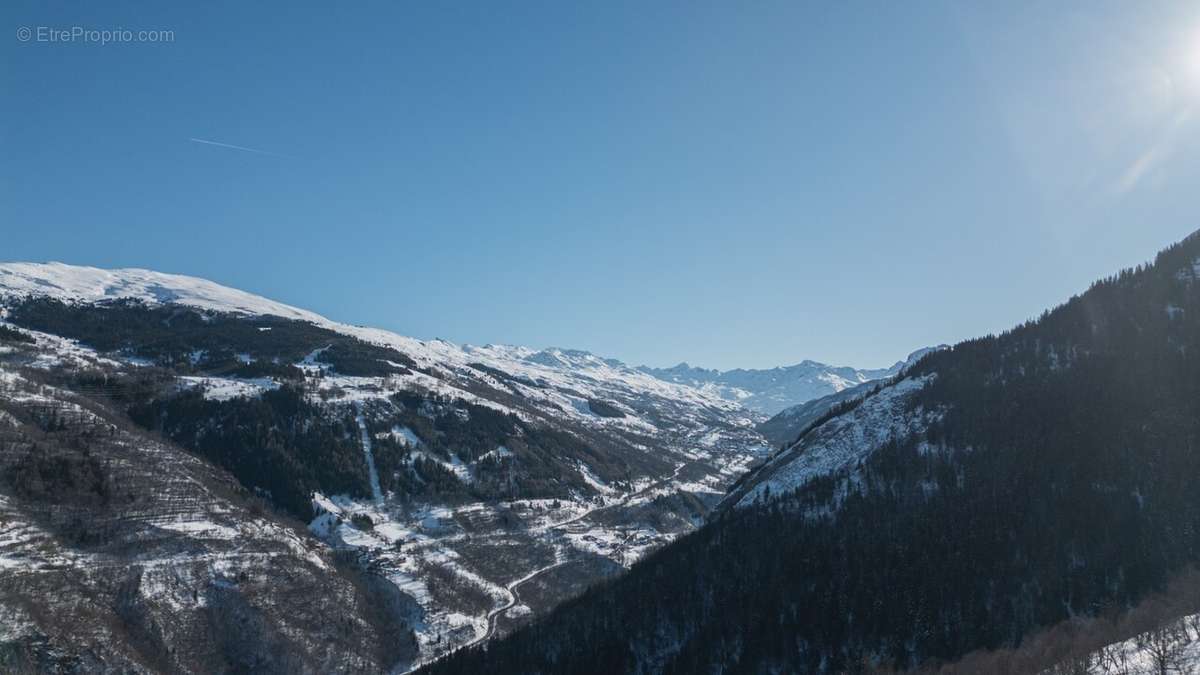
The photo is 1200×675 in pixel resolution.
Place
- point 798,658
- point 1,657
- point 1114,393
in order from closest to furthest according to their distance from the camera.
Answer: point 1,657, point 798,658, point 1114,393

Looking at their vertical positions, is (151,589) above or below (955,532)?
below

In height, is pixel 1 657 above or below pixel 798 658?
above

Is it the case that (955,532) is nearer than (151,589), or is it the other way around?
(955,532)

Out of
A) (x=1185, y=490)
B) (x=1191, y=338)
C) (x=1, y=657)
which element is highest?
(x=1191, y=338)

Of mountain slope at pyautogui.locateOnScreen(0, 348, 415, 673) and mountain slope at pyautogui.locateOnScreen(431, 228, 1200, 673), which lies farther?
mountain slope at pyautogui.locateOnScreen(0, 348, 415, 673)

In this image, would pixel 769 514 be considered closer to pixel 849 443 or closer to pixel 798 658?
pixel 849 443

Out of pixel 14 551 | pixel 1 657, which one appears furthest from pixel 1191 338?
pixel 14 551

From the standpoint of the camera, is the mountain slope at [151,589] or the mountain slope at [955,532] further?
the mountain slope at [151,589]

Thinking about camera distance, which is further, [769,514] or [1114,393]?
[769,514]
